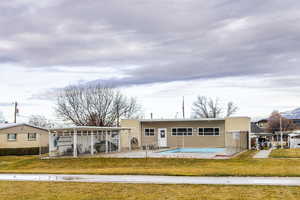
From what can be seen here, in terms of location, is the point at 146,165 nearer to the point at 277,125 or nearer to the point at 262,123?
the point at 277,125

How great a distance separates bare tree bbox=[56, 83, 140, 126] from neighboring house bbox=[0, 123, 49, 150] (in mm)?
8621

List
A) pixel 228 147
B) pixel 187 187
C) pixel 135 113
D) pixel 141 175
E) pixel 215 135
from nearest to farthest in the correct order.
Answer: pixel 187 187 < pixel 141 175 < pixel 228 147 < pixel 215 135 < pixel 135 113

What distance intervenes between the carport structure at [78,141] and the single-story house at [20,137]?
10352mm

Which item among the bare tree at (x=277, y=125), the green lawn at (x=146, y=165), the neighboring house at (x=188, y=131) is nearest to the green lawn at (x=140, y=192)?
the green lawn at (x=146, y=165)

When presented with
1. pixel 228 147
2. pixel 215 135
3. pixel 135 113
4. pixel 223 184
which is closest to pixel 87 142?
pixel 228 147

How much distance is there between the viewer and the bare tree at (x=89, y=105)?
51.9 metres

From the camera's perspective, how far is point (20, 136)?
41.0 metres

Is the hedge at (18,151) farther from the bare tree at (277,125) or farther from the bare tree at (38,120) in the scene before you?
the bare tree at (277,125)

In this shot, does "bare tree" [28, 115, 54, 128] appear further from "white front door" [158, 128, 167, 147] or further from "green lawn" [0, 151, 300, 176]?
"green lawn" [0, 151, 300, 176]

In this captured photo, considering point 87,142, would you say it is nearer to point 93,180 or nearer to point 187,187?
point 93,180

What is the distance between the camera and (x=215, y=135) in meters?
37.7

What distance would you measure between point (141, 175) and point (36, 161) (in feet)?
37.5

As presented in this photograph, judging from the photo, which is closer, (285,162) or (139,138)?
(285,162)

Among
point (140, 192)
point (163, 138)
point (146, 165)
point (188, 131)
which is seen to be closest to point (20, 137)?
point (163, 138)
